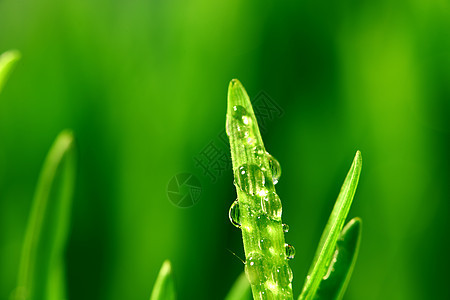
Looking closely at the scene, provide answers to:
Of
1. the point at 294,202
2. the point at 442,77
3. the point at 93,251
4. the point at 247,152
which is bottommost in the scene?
the point at 93,251

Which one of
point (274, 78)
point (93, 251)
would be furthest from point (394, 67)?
point (93, 251)

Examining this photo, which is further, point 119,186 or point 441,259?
point 119,186

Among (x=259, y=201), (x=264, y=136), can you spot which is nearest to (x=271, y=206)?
(x=259, y=201)

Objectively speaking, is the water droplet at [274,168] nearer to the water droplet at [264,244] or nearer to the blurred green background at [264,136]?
the water droplet at [264,244]

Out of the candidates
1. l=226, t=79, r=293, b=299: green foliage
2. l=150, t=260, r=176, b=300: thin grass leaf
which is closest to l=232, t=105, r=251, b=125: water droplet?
l=226, t=79, r=293, b=299: green foliage

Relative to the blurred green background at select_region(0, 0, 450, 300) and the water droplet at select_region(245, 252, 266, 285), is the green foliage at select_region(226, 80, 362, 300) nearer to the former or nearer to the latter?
the water droplet at select_region(245, 252, 266, 285)

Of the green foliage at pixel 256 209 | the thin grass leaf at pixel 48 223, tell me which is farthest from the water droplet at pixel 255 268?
the thin grass leaf at pixel 48 223

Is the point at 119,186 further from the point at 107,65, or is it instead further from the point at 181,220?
the point at 107,65

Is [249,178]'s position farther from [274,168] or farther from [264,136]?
[264,136]
